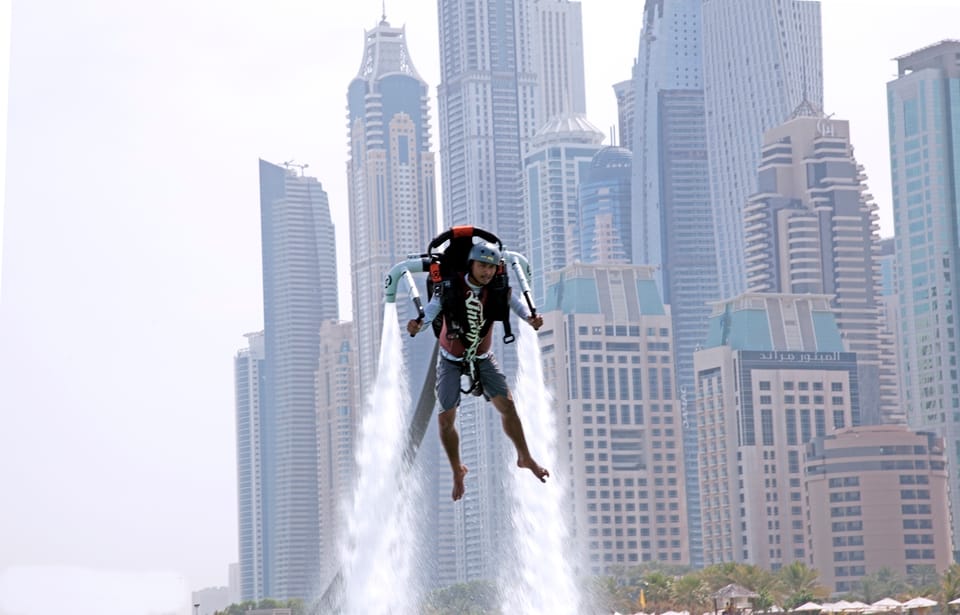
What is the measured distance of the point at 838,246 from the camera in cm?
17788

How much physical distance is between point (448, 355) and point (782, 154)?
168601 mm

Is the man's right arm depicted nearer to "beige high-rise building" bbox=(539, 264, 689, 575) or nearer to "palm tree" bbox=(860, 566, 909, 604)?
"palm tree" bbox=(860, 566, 909, 604)

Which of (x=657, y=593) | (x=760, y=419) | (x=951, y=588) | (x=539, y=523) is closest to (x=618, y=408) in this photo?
(x=760, y=419)

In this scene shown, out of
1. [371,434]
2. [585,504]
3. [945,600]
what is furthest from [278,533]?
[371,434]

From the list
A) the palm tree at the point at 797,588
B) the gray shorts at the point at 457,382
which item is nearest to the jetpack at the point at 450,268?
the gray shorts at the point at 457,382

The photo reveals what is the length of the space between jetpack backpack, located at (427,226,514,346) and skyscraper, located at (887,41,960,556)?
151 meters

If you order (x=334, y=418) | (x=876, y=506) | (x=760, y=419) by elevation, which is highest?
(x=334, y=418)

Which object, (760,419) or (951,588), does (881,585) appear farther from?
(760,419)

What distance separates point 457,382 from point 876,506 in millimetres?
118870

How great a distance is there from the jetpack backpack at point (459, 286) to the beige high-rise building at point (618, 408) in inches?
5175

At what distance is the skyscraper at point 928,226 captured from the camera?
542ft

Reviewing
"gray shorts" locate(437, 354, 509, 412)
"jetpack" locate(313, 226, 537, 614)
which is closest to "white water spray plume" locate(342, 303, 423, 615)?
"jetpack" locate(313, 226, 537, 614)

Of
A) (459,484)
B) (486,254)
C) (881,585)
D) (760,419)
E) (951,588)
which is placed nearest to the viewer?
(486,254)

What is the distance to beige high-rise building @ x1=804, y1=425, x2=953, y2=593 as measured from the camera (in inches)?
5143
